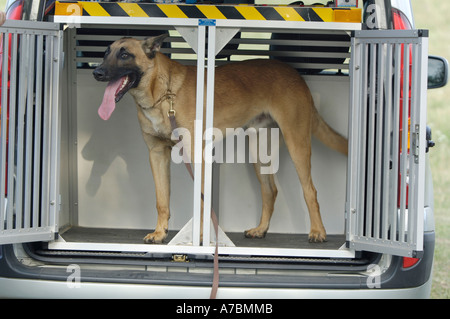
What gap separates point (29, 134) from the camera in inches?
154

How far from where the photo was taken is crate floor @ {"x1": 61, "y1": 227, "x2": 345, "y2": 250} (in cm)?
468

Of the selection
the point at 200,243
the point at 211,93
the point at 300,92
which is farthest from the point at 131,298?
the point at 300,92

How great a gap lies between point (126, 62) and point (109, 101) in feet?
0.85

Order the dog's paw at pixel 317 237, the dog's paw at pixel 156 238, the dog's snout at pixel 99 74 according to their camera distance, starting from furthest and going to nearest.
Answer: the dog's paw at pixel 317 237, the dog's paw at pixel 156 238, the dog's snout at pixel 99 74

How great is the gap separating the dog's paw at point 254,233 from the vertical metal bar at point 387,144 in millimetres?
1352

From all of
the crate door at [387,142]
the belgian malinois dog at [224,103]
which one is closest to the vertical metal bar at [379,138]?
the crate door at [387,142]

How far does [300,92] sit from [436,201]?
5368 mm

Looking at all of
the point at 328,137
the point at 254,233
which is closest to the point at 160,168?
the point at 254,233

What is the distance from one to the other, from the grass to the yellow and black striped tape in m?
2.98

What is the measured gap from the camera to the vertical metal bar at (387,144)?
3756mm

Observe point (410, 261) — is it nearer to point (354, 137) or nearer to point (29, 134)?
point (354, 137)

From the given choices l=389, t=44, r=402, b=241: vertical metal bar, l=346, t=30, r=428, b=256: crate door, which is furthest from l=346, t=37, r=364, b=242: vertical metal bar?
l=389, t=44, r=402, b=241: vertical metal bar

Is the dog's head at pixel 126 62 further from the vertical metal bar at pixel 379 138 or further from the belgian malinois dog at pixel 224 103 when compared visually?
the vertical metal bar at pixel 379 138

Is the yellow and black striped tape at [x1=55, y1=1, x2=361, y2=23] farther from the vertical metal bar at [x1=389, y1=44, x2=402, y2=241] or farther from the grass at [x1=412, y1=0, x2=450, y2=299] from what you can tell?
the grass at [x1=412, y1=0, x2=450, y2=299]
